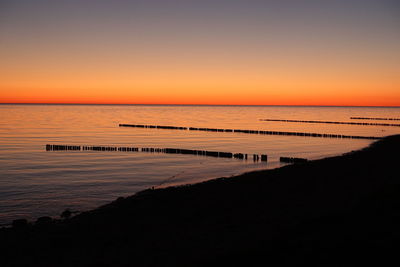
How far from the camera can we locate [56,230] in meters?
14.6

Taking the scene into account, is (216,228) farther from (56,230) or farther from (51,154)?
(51,154)

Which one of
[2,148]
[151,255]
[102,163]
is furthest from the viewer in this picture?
[2,148]

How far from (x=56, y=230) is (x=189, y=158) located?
26.3 meters

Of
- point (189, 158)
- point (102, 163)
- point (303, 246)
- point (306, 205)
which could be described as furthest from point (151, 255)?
point (189, 158)

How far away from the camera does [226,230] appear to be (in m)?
13.4

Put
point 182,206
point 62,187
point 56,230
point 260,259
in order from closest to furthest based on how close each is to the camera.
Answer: point 260,259, point 56,230, point 182,206, point 62,187

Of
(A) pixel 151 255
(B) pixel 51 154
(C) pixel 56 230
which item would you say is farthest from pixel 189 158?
(A) pixel 151 255

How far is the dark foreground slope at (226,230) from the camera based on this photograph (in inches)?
405

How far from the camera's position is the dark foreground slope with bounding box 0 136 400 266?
1030 cm

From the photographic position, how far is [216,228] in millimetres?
13711

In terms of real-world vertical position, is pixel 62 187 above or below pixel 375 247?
below

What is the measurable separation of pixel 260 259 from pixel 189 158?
31.0 metres

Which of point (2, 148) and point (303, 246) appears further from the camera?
point (2, 148)

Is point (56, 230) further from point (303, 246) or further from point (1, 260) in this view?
point (303, 246)
